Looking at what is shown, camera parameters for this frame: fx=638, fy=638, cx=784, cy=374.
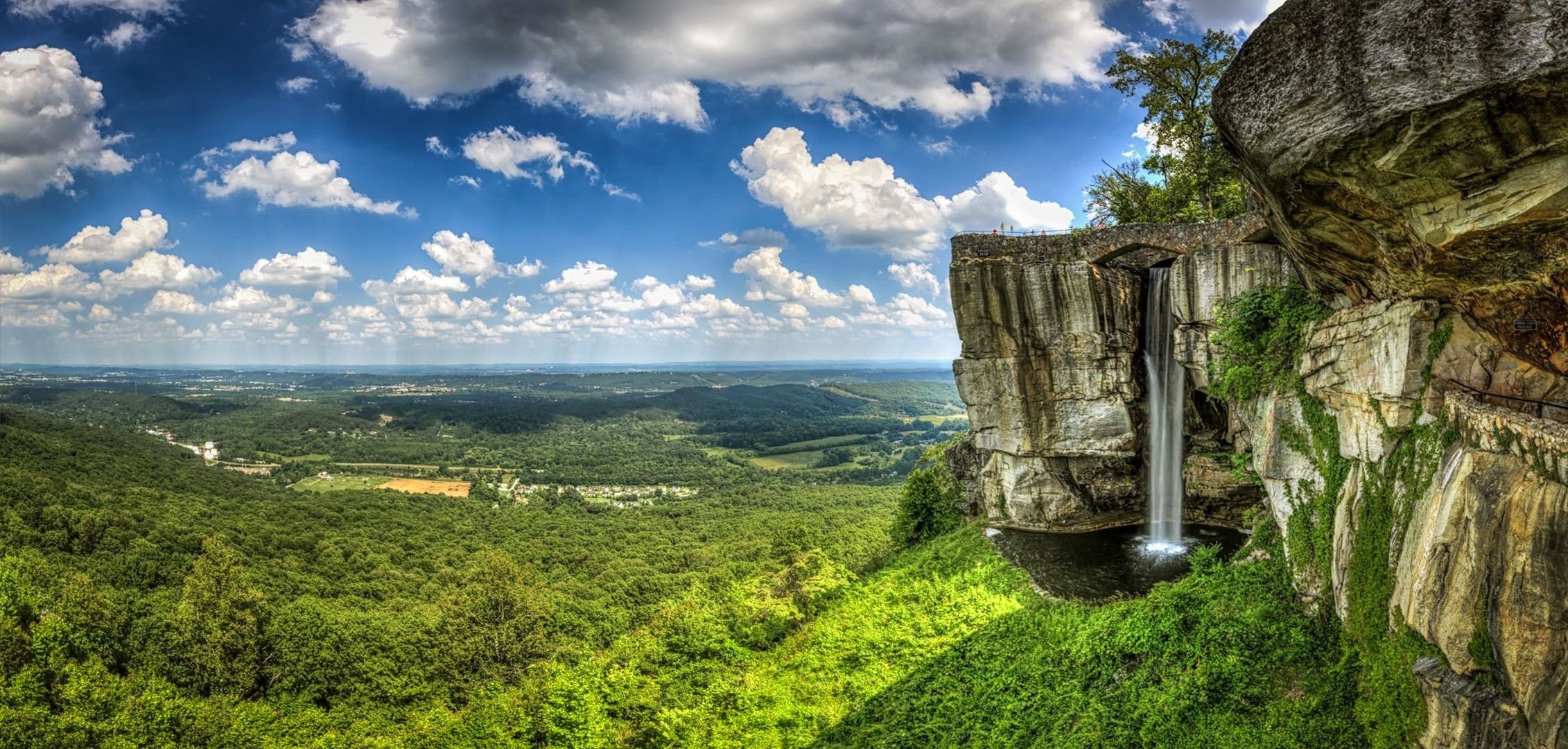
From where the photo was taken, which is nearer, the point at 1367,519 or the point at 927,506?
the point at 1367,519

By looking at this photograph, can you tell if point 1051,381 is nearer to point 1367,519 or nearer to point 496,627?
point 1367,519

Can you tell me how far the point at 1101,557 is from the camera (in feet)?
70.0

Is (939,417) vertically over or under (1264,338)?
under

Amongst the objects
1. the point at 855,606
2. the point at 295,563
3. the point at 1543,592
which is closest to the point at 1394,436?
the point at 1543,592

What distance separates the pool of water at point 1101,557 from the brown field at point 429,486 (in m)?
77.1

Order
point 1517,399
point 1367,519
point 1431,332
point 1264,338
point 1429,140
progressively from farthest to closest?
1. point 1264,338
2. point 1367,519
3. point 1431,332
4. point 1517,399
5. point 1429,140

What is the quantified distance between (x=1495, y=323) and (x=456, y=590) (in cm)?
4062

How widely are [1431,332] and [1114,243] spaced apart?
1280 cm

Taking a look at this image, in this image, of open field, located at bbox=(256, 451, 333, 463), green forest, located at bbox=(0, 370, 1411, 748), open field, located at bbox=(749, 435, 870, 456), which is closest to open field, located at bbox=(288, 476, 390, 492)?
green forest, located at bbox=(0, 370, 1411, 748)

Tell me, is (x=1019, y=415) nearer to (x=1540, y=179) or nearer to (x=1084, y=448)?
(x=1084, y=448)

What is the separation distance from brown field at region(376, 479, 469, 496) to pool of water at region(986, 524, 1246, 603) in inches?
3035

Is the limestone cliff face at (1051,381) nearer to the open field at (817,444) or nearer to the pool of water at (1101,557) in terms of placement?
the pool of water at (1101,557)

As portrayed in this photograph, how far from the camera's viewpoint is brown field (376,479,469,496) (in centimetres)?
8131

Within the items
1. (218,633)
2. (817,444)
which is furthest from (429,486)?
(817,444)
